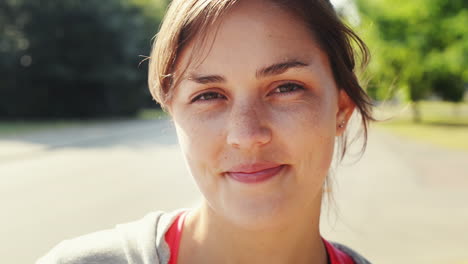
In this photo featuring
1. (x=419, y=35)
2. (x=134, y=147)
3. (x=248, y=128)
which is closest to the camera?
(x=248, y=128)

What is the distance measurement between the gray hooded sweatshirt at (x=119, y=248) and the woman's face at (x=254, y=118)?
7.4 inches

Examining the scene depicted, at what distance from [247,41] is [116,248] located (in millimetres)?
660

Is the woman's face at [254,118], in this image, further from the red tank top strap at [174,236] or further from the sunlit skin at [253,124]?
the red tank top strap at [174,236]

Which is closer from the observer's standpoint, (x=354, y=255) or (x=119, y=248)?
(x=119, y=248)

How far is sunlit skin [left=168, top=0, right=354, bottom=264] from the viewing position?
151 cm

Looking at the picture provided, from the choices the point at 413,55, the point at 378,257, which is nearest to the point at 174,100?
the point at 378,257

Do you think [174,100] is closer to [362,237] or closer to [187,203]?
[362,237]

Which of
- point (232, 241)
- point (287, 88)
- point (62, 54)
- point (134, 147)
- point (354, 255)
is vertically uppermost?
point (62, 54)

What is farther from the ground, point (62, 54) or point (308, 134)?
point (62, 54)

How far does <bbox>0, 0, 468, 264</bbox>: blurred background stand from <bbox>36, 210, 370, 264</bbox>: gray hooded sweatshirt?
42.5 inches

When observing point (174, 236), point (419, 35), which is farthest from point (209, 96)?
point (419, 35)

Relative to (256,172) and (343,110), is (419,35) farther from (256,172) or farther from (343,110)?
(256,172)

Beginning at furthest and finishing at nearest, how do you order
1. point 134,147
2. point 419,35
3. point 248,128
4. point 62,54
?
point 62,54 → point 419,35 → point 134,147 → point 248,128

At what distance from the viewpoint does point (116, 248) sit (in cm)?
152
